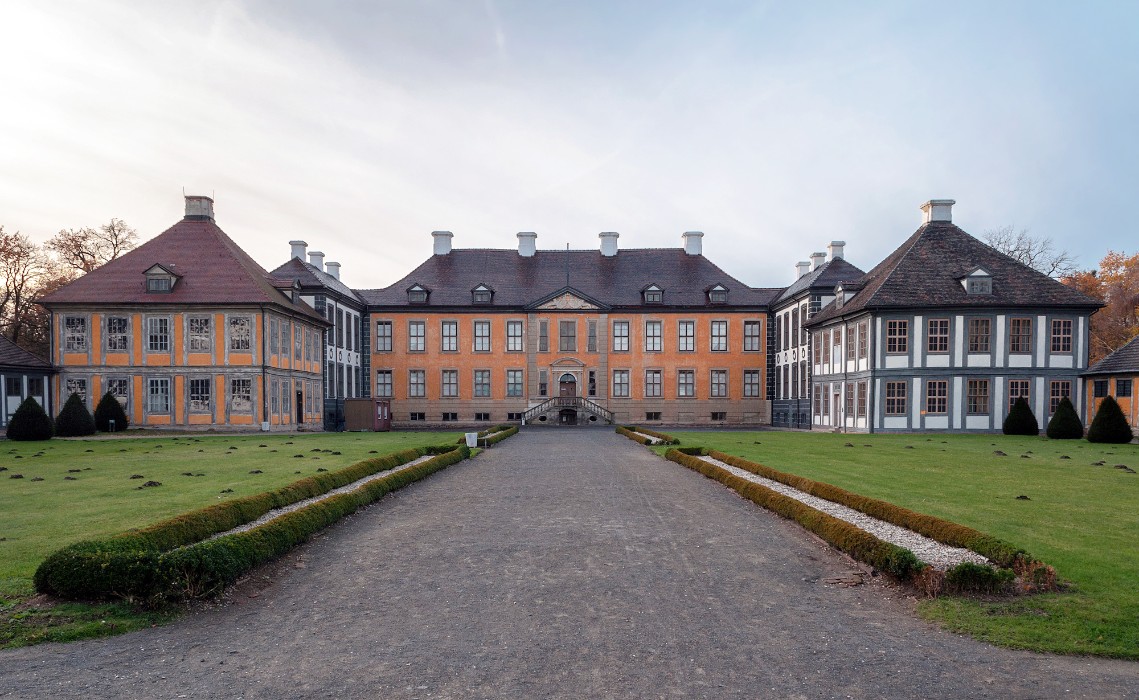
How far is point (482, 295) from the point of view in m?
54.0

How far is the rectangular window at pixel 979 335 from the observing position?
3888 centimetres

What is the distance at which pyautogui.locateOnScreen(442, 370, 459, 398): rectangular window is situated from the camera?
178 ft

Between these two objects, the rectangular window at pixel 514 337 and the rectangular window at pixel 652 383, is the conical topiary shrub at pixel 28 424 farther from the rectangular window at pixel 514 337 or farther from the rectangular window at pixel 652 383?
the rectangular window at pixel 652 383

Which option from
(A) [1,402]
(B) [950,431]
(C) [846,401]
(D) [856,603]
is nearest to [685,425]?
(C) [846,401]

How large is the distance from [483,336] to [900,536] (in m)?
45.7

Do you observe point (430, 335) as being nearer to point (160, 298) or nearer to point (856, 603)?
point (160, 298)

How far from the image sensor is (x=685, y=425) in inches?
2096

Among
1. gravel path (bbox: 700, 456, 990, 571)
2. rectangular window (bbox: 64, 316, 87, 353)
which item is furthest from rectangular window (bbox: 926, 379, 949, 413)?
rectangular window (bbox: 64, 316, 87, 353)

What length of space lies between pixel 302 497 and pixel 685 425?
139 ft

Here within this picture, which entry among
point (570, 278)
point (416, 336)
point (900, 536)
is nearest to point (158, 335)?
point (416, 336)

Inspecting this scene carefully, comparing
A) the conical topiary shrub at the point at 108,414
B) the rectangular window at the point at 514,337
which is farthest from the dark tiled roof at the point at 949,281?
the conical topiary shrub at the point at 108,414

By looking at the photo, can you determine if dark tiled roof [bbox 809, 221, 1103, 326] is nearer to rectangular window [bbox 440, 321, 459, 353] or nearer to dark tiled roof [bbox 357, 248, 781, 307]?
dark tiled roof [bbox 357, 248, 781, 307]

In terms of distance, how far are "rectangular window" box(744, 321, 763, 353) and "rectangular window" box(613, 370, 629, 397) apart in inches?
348

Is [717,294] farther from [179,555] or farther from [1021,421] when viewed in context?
[179,555]
